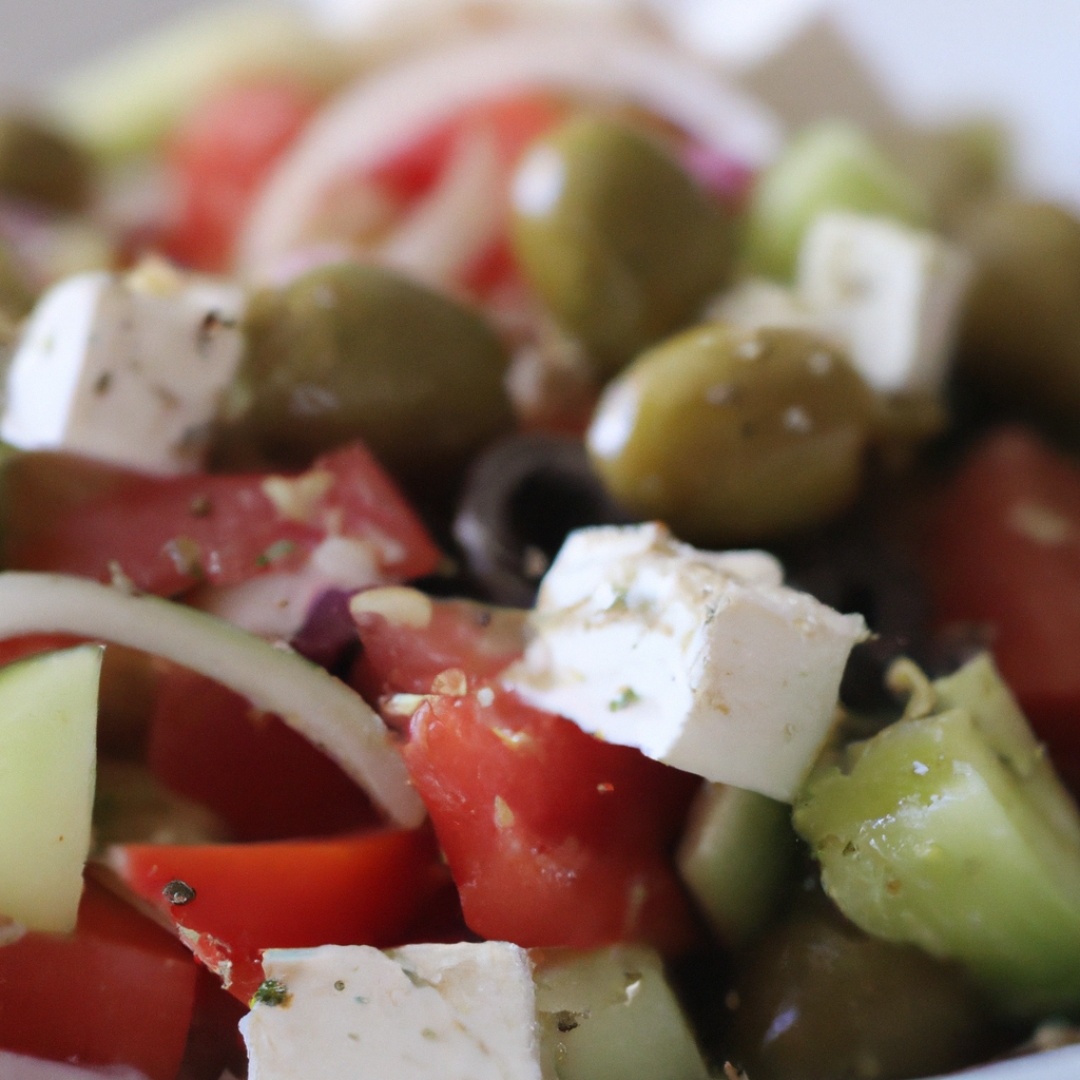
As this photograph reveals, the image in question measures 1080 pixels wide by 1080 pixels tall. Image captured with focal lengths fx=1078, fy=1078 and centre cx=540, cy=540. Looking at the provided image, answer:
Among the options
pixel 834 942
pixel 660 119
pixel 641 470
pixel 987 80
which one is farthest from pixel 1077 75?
pixel 834 942

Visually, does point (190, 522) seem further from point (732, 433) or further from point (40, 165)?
point (40, 165)

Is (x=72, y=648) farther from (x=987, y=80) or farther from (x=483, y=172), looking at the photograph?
(x=987, y=80)

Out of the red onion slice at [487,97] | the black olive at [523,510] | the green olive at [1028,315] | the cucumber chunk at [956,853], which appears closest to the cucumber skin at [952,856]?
the cucumber chunk at [956,853]

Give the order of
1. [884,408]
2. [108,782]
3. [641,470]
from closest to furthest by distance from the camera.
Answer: [108,782] < [641,470] < [884,408]

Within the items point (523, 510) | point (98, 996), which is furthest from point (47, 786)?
point (523, 510)

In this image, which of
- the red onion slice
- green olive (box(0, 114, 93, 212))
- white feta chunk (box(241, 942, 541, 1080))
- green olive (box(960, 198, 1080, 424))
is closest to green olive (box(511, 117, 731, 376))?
green olive (box(960, 198, 1080, 424))

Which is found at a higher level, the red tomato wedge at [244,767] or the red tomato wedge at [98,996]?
the red tomato wedge at [244,767]

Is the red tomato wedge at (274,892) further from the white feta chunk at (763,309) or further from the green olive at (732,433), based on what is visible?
the white feta chunk at (763,309)

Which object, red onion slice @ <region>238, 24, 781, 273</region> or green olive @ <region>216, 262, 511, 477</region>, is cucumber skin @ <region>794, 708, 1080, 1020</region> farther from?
red onion slice @ <region>238, 24, 781, 273</region>
